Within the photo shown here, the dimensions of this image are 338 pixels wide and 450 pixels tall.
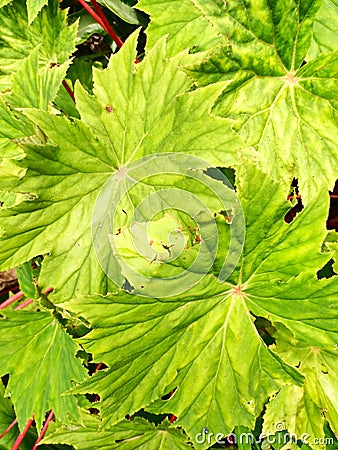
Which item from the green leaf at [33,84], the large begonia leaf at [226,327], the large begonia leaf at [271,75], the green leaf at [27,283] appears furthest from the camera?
the green leaf at [27,283]

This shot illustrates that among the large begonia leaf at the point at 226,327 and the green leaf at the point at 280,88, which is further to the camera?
the green leaf at the point at 280,88

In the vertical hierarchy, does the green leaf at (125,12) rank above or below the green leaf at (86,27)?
below

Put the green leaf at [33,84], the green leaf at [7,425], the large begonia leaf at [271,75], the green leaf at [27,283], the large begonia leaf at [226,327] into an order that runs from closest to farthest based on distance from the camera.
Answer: the large begonia leaf at [226,327]
the large begonia leaf at [271,75]
the green leaf at [33,84]
the green leaf at [27,283]
the green leaf at [7,425]

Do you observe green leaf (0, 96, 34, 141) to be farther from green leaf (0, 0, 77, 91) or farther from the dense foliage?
green leaf (0, 0, 77, 91)

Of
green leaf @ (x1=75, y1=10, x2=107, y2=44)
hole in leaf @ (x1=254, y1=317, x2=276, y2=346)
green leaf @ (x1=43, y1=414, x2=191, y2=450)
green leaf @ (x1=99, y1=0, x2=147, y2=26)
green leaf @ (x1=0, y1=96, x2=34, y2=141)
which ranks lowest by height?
green leaf @ (x1=43, y1=414, x2=191, y2=450)

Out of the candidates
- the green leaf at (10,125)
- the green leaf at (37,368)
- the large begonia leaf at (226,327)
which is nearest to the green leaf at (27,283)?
the green leaf at (37,368)

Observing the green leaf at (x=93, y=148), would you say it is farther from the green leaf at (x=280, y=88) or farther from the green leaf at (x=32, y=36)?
the green leaf at (x=32, y=36)

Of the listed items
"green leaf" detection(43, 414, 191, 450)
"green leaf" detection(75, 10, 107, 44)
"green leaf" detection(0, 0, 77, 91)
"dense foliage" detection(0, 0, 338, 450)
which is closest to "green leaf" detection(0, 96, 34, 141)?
"dense foliage" detection(0, 0, 338, 450)

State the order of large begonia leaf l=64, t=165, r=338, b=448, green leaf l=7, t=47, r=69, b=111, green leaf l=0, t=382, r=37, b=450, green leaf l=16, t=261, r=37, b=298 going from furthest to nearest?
green leaf l=0, t=382, r=37, b=450 < green leaf l=16, t=261, r=37, b=298 < green leaf l=7, t=47, r=69, b=111 < large begonia leaf l=64, t=165, r=338, b=448

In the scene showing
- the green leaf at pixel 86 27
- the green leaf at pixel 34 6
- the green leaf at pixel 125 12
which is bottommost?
the green leaf at pixel 34 6
